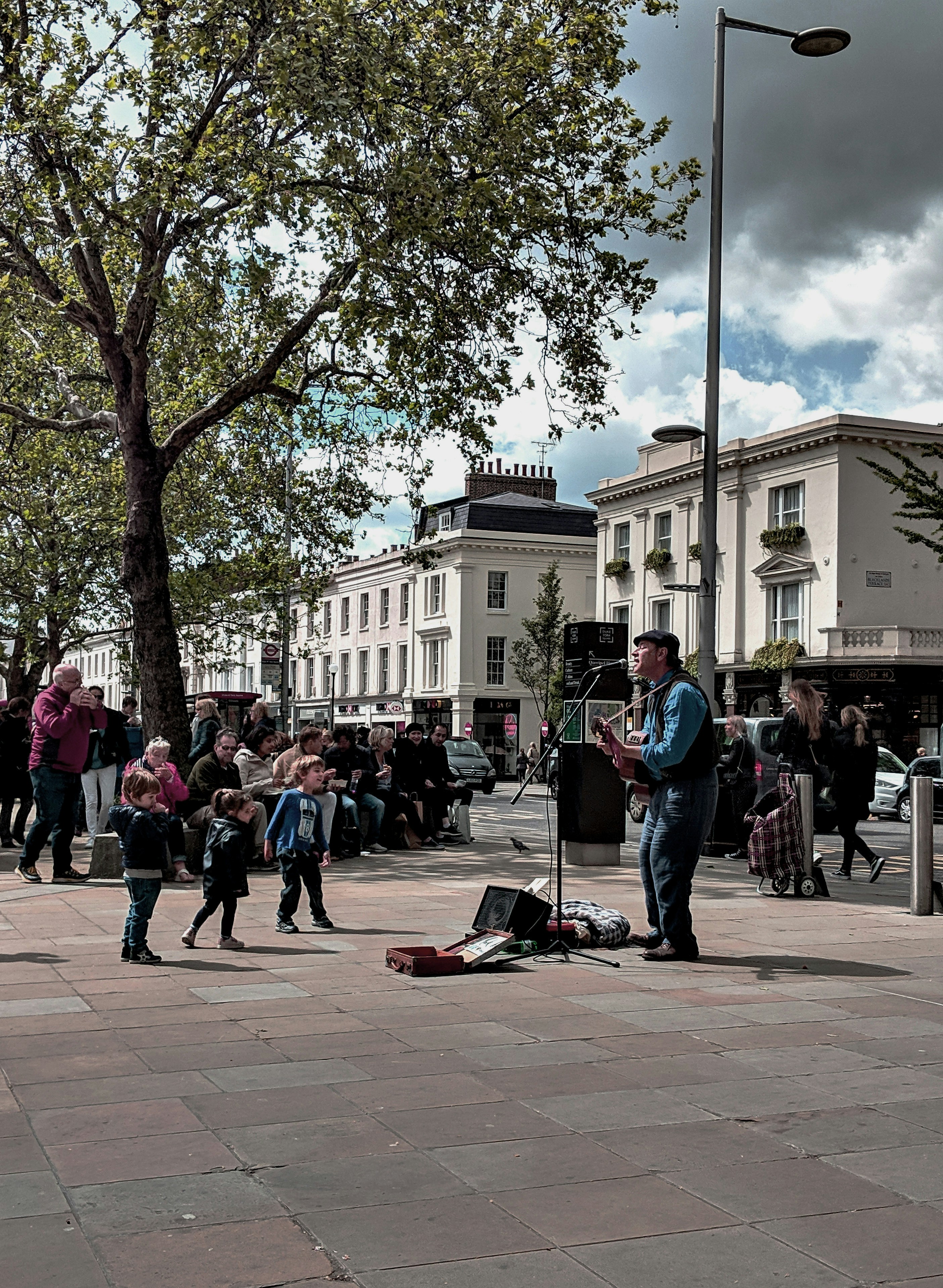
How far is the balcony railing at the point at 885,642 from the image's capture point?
Answer: 41.8m

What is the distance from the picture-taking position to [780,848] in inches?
491

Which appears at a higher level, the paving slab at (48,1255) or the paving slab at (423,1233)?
the paving slab at (48,1255)

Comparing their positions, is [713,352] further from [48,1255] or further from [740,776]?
[48,1255]

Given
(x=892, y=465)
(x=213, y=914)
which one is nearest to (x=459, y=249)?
(x=213, y=914)

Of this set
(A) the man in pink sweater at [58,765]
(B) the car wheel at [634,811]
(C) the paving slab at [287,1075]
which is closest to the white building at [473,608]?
(B) the car wheel at [634,811]

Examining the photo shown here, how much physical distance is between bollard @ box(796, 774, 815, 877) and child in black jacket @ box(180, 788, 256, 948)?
5.23 metres

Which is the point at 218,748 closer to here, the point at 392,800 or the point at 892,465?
the point at 392,800

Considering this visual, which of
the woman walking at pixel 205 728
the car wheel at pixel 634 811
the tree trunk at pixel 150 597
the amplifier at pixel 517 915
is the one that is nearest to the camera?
the amplifier at pixel 517 915

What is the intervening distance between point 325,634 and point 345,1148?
7120cm

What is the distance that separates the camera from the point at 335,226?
16719 millimetres

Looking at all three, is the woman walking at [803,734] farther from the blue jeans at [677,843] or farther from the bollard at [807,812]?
the blue jeans at [677,843]

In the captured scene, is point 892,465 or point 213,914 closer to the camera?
point 213,914

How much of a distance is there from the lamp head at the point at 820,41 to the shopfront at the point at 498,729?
46.6m

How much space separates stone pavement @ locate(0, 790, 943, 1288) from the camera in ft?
12.1
